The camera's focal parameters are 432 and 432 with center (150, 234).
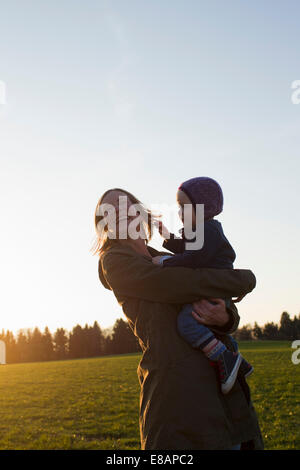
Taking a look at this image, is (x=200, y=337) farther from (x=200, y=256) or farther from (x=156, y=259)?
(x=156, y=259)

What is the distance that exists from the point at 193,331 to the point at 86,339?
101026mm

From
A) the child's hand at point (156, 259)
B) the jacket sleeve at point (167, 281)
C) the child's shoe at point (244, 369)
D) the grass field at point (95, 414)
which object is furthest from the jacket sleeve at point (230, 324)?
the grass field at point (95, 414)

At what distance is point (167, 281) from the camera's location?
302 centimetres

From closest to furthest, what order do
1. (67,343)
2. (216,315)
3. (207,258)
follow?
(216,315), (207,258), (67,343)

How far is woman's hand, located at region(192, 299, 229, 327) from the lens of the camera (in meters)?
3.04

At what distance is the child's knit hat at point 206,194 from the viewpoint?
3639mm

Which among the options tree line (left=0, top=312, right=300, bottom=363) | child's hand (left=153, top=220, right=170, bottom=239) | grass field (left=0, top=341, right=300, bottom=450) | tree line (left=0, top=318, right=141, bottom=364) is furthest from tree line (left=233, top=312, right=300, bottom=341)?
child's hand (left=153, top=220, right=170, bottom=239)

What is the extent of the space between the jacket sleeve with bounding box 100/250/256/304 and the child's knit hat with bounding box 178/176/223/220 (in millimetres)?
631

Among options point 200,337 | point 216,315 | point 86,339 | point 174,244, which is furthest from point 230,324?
point 86,339

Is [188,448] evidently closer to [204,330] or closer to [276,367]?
[204,330]

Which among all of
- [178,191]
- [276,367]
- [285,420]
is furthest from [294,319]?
[178,191]

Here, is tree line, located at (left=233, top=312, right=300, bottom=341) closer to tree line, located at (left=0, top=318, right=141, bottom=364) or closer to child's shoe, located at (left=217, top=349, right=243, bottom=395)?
tree line, located at (left=0, top=318, right=141, bottom=364)

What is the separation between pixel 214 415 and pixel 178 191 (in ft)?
6.02
